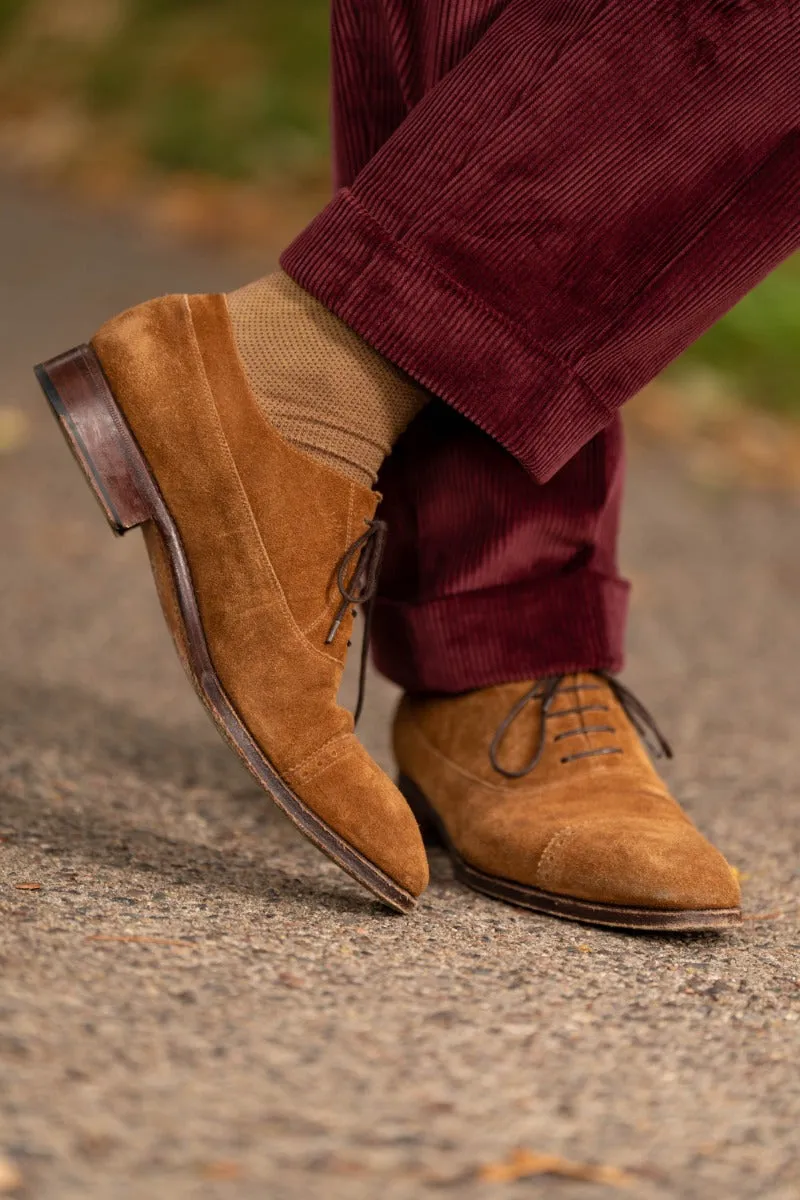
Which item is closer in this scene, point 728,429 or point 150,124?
point 728,429

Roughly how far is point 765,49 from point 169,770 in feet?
3.42

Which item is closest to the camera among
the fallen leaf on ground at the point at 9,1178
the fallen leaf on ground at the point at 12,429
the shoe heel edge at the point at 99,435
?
the fallen leaf on ground at the point at 9,1178

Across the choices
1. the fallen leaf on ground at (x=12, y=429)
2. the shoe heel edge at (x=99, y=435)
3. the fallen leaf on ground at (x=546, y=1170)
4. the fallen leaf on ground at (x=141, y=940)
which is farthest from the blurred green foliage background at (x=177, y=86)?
the fallen leaf on ground at (x=546, y=1170)

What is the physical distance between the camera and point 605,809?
122 centimetres

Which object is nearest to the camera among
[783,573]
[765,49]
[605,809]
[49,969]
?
[49,969]

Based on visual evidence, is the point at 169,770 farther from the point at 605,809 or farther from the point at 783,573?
the point at 783,573

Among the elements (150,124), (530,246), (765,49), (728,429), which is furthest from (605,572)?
(150,124)

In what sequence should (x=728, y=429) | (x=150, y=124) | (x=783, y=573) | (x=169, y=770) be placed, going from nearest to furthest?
(x=169, y=770) → (x=783, y=573) → (x=728, y=429) → (x=150, y=124)

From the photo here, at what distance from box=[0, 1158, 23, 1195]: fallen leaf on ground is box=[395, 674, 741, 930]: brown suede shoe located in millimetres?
606

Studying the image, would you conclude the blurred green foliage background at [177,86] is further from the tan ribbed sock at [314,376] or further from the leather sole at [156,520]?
the leather sole at [156,520]

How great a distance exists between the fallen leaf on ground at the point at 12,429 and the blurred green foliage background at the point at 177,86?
267 centimetres

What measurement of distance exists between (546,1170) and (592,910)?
0.45m

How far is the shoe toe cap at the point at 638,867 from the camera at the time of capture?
1.13 metres

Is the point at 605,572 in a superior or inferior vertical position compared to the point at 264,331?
inferior
